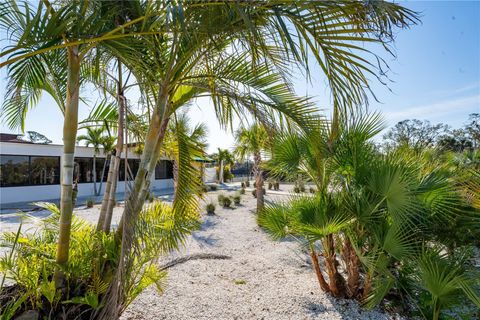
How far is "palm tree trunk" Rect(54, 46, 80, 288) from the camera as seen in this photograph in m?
2.49

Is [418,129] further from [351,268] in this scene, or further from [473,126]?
[351,268]

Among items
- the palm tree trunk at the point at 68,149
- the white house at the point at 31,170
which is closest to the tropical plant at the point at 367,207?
the palm tree trunk at the point at 68,149

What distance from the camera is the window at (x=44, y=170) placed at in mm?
14695

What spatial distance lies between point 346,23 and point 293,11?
0.40 meters

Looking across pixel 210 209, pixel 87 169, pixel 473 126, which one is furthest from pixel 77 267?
pixel 473 126

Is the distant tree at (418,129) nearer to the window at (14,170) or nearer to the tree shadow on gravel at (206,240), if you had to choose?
the tree shadow on gravel at (206,240)

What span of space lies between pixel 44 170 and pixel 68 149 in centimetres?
1567

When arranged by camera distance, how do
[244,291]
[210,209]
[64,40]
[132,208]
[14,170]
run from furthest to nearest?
[14,170], [210,209], [244,291], [132,208], [64,40]

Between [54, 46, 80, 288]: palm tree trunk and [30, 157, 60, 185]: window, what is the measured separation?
15072mm

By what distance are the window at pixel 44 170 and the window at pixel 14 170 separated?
27 cm

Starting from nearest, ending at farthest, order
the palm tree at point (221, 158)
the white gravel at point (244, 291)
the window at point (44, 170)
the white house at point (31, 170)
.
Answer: the white gravel at point (244, 291) < the white house at point (31, 170) < the window at point (44, 170) < the palm tree at point (221, 158)

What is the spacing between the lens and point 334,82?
7.63 feet

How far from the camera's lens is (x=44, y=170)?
1522 centimetres

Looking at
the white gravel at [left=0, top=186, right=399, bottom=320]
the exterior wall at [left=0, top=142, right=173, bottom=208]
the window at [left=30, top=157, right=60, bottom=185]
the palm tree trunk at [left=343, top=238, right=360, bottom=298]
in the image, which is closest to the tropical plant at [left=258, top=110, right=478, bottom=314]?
the palm tree trunk at [left=343, top=238, right=360, bottom=298]
